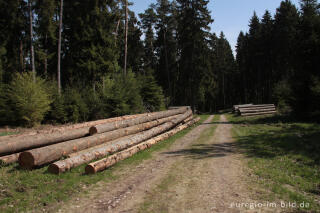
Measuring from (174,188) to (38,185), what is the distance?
3473mm

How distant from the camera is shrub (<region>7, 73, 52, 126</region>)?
16016mm

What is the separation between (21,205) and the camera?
14.3 feet

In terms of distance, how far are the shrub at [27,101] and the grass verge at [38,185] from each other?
34.2 ft

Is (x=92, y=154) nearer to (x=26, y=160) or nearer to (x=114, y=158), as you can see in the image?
(x=114, y=158)

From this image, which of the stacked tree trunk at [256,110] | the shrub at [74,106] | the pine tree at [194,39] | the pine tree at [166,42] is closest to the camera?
the shrub at [74,106]

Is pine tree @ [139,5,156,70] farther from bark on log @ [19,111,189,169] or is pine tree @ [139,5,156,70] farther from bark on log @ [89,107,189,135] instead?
bark on log @ [19,111,189,169]

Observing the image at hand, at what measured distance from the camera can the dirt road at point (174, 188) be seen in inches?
167

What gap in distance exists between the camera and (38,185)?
214 inches

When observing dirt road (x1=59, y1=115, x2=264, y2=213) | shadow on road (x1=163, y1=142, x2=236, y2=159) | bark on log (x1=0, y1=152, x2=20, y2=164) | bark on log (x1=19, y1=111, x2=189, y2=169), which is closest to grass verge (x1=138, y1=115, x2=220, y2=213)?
dirt road (x1=59, y1=115, x2=264, y2=213)

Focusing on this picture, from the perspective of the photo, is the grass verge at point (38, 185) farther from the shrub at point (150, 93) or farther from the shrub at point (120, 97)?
the shrub at point (150, 93)

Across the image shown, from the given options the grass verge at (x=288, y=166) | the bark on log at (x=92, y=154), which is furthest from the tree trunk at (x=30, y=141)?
the grass verge at (x=288, y=166)

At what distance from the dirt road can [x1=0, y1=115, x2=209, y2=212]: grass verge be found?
0.42 metres

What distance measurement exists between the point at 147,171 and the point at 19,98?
45.6 ft

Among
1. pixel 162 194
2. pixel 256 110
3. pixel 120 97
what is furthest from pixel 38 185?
pixel 256 110
